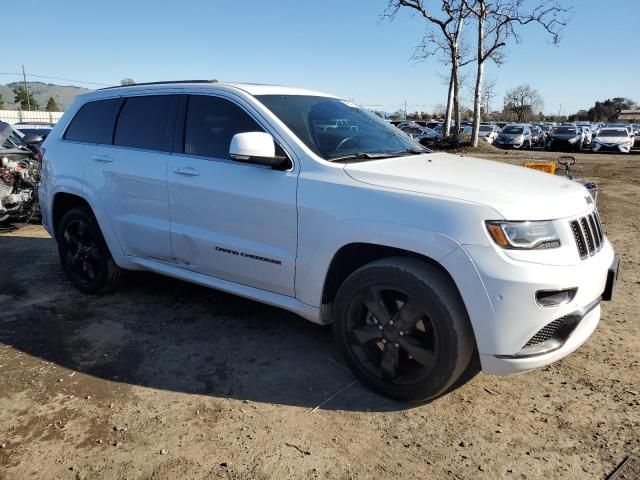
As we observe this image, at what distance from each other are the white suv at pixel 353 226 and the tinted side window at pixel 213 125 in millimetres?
12

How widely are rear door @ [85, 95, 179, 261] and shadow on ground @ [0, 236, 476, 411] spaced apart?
0.62 meters

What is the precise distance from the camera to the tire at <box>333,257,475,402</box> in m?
2.76

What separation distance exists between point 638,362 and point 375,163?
2.26m

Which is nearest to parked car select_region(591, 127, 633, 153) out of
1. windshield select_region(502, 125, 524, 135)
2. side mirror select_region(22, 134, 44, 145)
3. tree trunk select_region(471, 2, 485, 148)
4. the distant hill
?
windshield select_region(502, 125, 524, 135)

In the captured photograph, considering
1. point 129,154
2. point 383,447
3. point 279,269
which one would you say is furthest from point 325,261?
point 129,154

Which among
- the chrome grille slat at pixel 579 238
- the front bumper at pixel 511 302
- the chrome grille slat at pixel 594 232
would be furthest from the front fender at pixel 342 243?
the chrome grille slat at pixel 594 232

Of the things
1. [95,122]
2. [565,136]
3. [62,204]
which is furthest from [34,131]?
[565,136]

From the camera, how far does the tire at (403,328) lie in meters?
2.76

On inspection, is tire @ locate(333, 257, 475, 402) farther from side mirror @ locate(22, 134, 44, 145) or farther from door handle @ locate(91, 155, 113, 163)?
side mirror @ locate(22, 134, 44, 145)

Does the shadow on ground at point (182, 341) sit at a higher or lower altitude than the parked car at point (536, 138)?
lower

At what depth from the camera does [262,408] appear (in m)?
3.02

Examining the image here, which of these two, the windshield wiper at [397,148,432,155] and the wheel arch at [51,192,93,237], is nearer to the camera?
the windshield wiper at [397,148,432,155]

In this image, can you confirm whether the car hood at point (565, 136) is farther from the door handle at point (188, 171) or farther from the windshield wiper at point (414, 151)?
the door handle at point (188, 171)

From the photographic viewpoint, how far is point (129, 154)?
426cm
